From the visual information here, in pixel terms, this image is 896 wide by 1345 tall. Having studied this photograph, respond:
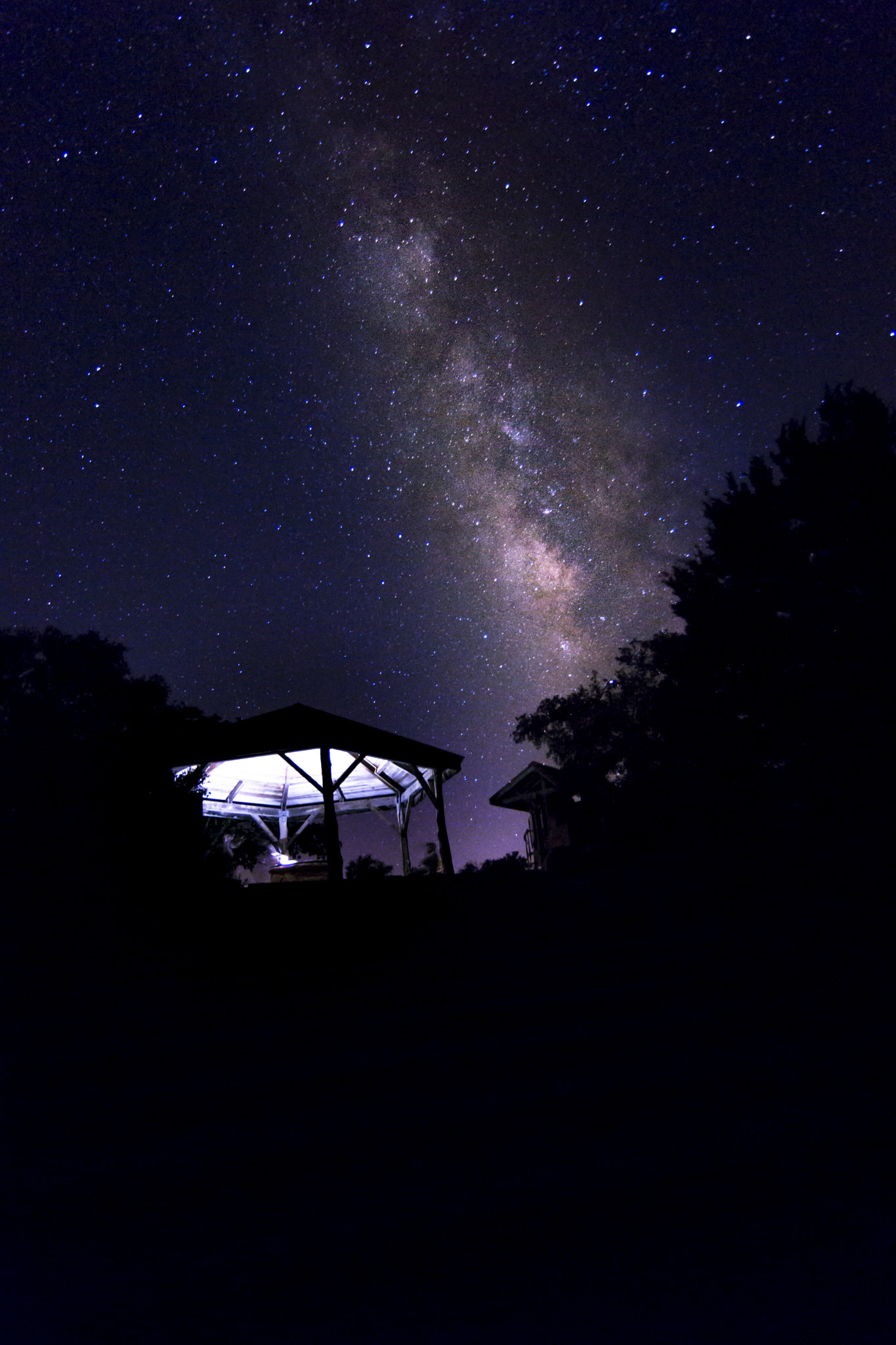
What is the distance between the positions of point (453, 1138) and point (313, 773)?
12137 mm

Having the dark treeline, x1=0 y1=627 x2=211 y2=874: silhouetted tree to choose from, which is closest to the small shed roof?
the dark treeline

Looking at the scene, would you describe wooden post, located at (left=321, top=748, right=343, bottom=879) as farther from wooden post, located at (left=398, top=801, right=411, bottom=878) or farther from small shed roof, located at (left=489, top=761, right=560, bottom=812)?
small shed roof, located at (left=489, top=761, right=560, bottom=812)

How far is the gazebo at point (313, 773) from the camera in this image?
39.9 ft

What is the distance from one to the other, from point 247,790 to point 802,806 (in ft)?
39.2

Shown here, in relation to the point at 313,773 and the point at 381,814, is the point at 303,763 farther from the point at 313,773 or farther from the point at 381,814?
the point at 381,814

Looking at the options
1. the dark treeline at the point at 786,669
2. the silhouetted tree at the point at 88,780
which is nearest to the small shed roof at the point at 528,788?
the dark treeline at the point at 786,669

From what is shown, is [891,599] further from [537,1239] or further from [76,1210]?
[76,1210]

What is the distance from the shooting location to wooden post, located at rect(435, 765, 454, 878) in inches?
564

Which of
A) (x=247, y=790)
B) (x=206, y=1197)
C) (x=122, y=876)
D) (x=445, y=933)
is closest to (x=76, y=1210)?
(x=206, y=1197)

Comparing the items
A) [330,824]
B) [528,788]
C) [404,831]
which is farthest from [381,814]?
[528,788]

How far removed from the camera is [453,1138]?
3.88m

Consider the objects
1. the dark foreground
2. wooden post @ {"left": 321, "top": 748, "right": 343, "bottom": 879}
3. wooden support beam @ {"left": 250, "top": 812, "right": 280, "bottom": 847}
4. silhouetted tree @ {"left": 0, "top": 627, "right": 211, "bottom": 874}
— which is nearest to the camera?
the dark foreground

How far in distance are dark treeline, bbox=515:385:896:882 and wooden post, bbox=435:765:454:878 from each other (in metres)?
5.33

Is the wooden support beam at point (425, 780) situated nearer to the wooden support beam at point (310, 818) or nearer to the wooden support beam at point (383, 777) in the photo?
the wooden support beam at point (383, 777)
